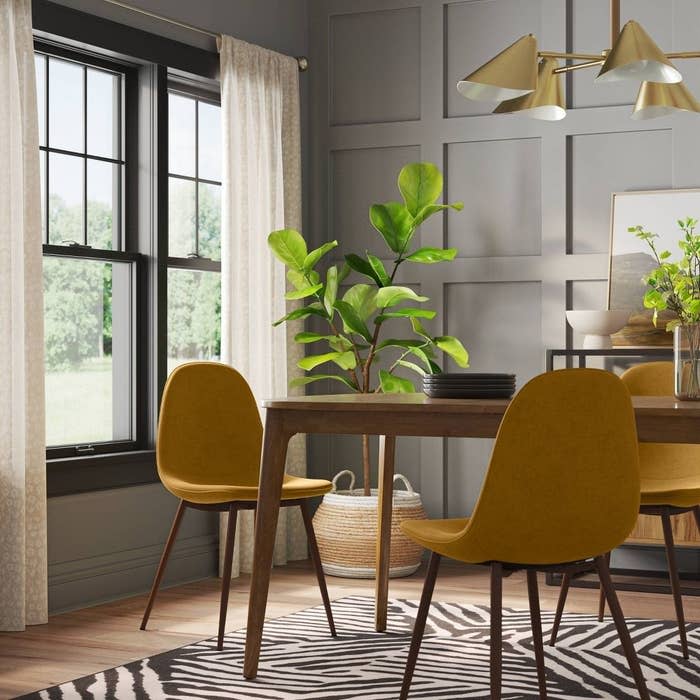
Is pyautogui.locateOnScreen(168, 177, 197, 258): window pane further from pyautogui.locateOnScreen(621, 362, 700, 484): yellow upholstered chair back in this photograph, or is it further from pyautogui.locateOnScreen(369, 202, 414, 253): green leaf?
pyautogui.locateOnScreen(621, 362, 700, 484): yellow upholstered chair back

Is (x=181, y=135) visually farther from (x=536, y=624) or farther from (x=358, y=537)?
(x=536, y=624)

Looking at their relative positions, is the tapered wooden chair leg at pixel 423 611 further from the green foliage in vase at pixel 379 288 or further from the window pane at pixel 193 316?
the window pane at pixel 193 316

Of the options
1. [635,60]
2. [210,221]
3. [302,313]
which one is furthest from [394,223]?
[635,60]

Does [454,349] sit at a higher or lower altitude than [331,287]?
lower

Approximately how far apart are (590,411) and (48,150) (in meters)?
2.73

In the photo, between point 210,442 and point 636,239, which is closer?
point 210,442

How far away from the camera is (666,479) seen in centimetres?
415

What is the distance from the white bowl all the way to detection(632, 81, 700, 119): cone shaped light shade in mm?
1634

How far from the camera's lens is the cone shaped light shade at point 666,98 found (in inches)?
139

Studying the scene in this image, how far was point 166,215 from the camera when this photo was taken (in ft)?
16.8

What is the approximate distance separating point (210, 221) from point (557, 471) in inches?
122

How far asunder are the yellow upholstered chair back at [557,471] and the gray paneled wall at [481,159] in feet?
9.06

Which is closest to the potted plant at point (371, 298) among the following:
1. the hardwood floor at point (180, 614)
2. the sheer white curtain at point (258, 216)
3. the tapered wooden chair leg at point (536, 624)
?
the sheer white curtain at point (258, 216)

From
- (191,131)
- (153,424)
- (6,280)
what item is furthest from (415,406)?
(191,131)
